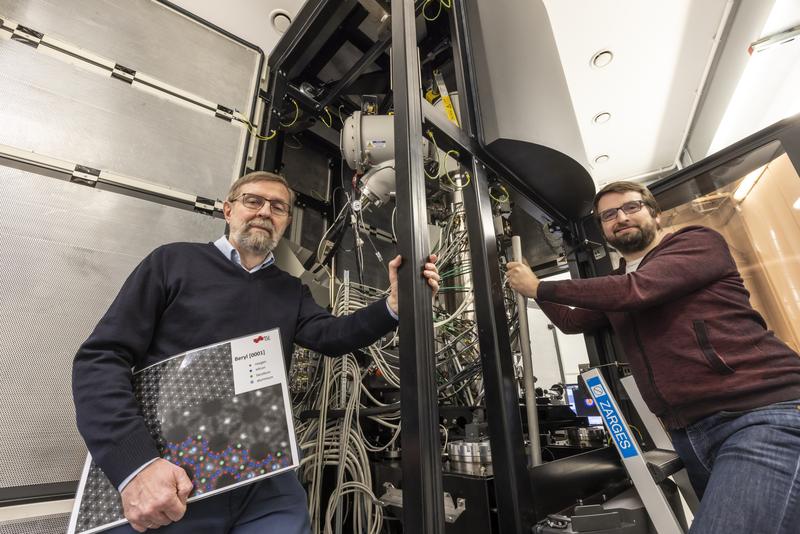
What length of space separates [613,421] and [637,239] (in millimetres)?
624

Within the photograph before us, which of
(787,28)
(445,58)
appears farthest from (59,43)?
(787,28)

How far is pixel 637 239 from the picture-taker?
4.03 feet

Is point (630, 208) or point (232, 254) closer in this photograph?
point (232, 254)

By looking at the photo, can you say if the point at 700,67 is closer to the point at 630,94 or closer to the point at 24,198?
the point at 630,94

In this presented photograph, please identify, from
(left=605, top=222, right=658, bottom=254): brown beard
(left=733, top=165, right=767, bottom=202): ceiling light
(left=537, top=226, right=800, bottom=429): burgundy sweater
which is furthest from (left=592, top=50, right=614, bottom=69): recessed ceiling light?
(left=537, top=226, right=800, bottom=429): burgundy sweater

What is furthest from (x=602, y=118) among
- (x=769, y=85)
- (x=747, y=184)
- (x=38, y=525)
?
(x=38, y=525)

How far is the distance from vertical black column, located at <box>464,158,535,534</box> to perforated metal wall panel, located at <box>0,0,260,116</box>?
4.22 ft

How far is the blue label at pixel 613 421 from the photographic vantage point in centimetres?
94

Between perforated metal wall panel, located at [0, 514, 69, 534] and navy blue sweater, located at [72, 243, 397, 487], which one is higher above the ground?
navy blue sweater, located at [72, 243, 397, 487]

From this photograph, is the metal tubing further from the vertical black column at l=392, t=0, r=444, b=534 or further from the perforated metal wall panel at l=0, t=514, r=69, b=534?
the perforated metal wall panel at l=0, t=514, r=69, b=534

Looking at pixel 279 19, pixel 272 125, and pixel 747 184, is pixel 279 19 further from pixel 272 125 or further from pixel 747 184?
pixel 747 184

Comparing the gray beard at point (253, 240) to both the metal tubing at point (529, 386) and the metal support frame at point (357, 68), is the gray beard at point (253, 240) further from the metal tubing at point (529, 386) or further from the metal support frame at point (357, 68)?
the metal support frame at point (357, 68)

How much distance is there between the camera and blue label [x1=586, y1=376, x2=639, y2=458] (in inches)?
37.1

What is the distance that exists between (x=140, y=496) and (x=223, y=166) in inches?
48.8
